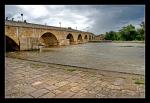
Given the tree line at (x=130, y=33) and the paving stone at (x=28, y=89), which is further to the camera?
the tree line at (x=130, y=33)

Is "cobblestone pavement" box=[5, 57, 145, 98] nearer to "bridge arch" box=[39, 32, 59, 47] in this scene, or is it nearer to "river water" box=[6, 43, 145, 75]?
"river water" box=[6, 43, 145, 75]

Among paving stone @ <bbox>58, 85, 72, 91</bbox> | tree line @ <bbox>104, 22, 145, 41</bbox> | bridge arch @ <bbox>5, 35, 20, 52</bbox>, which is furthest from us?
tree line @ <bbox>104, 22, 145, 41</bbox>

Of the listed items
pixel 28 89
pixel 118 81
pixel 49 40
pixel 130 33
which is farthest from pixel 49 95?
pixel 130 33

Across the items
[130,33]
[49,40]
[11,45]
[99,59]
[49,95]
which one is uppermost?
[130,33]

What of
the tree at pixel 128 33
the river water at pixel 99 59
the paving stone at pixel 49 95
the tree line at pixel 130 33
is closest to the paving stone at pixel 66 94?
the paving stone at pixel 49 95

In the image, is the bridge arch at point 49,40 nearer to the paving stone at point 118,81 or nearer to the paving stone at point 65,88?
the paving stone at point 118,81

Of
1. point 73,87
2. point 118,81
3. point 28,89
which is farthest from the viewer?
A: point 118,81

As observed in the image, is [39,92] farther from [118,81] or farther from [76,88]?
[118,81]

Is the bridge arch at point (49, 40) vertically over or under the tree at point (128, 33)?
under

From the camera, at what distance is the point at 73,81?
14.0 ft

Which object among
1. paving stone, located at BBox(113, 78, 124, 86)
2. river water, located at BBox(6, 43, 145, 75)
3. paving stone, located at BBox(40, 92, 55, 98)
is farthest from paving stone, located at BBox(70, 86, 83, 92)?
river water, located at BBox(6, 43, 145, 75)
